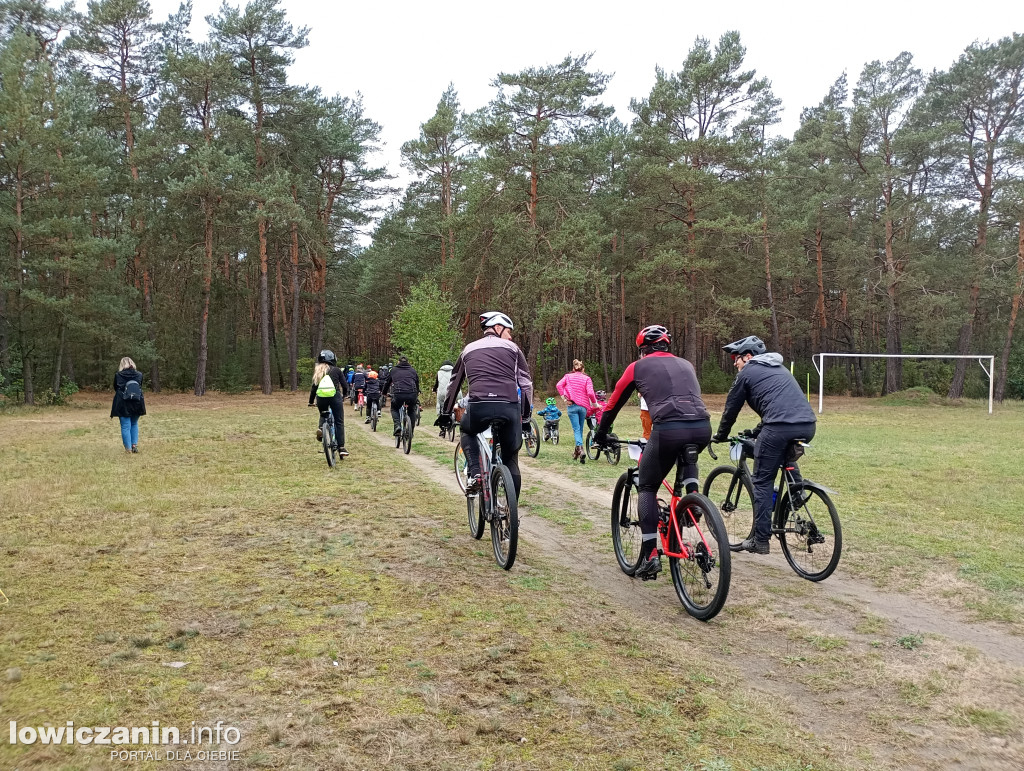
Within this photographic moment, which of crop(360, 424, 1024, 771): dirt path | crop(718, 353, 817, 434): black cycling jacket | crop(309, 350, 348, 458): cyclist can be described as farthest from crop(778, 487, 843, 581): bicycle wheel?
crop(309, 350, 348, 458): cyclist

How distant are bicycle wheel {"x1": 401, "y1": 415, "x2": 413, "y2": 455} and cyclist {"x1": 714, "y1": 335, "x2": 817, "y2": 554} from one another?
8.47 meters

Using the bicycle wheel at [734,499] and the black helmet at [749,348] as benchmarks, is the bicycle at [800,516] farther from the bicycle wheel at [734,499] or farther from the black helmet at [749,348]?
the black helmet at [749,348]

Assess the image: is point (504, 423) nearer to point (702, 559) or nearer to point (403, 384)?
point (702, 559)

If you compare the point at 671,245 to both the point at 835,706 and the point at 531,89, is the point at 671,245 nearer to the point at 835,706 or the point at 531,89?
the point at 531,89

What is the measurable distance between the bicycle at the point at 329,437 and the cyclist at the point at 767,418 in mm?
7254

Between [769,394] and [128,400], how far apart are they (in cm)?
1143

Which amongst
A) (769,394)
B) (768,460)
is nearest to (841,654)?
(768,460)

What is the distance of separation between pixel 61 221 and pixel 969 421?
1283 inches

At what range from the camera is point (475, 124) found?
2970 cm

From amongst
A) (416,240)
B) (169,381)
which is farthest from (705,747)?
(169,381)

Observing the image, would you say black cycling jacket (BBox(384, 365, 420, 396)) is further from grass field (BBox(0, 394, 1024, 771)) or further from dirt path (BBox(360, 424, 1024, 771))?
dirt path (BBox(360, 424, 1024, 771))

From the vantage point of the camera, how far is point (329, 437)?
10.9 meters

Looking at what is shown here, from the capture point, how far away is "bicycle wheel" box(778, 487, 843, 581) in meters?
4.91

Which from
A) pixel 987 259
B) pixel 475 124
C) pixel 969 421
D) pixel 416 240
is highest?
pixel 475 124
